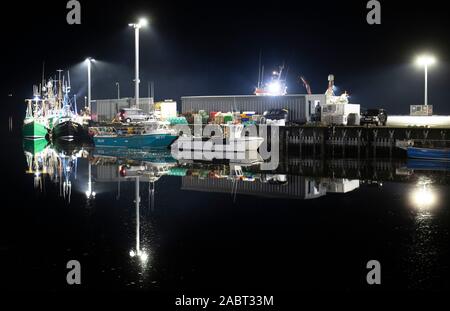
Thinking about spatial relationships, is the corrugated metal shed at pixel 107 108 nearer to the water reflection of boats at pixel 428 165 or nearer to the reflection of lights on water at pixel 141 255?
the water reflection of boats at pixel 428 165

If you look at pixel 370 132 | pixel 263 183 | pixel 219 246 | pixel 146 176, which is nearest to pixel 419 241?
pixel 219 246

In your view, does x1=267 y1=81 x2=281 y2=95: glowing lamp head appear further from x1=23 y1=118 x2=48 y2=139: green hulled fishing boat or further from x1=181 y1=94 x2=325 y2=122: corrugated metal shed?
x1=23 y1=118 x2=48 y2=139: green hulled fishing boat

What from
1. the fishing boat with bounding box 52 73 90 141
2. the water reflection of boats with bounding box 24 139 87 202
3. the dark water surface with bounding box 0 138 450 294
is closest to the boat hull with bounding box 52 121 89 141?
the fishing boat with bounding box 52 73 90 141

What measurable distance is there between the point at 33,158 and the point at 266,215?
Answer: 29277 mm

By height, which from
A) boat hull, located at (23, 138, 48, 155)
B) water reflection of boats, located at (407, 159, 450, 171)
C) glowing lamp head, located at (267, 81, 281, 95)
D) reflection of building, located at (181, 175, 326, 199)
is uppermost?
glowing lamp head, located at (267, 81, 281, 95)

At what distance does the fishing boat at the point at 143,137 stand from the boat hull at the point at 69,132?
15460 mm

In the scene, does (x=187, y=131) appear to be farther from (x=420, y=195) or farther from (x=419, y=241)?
(x=419, y=241)

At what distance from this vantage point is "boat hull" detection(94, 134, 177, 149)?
48.9 metres

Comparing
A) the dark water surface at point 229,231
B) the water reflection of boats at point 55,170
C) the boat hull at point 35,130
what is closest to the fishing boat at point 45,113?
the boat hull at point 35,130

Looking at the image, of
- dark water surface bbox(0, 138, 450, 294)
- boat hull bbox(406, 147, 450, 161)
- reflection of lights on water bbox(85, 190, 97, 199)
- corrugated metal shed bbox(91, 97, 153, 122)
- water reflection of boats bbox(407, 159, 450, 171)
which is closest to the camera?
dark water surface bbox(0, 138, 450, 294)

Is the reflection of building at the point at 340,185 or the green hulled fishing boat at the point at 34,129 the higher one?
the green hulled fishing boat at the point at 34,129

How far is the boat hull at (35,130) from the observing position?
245 feet

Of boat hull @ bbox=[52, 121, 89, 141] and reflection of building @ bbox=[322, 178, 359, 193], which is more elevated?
boat hull @ bbox=[52, 121, 89, 141]

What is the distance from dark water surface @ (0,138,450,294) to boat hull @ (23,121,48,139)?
48.8 m
